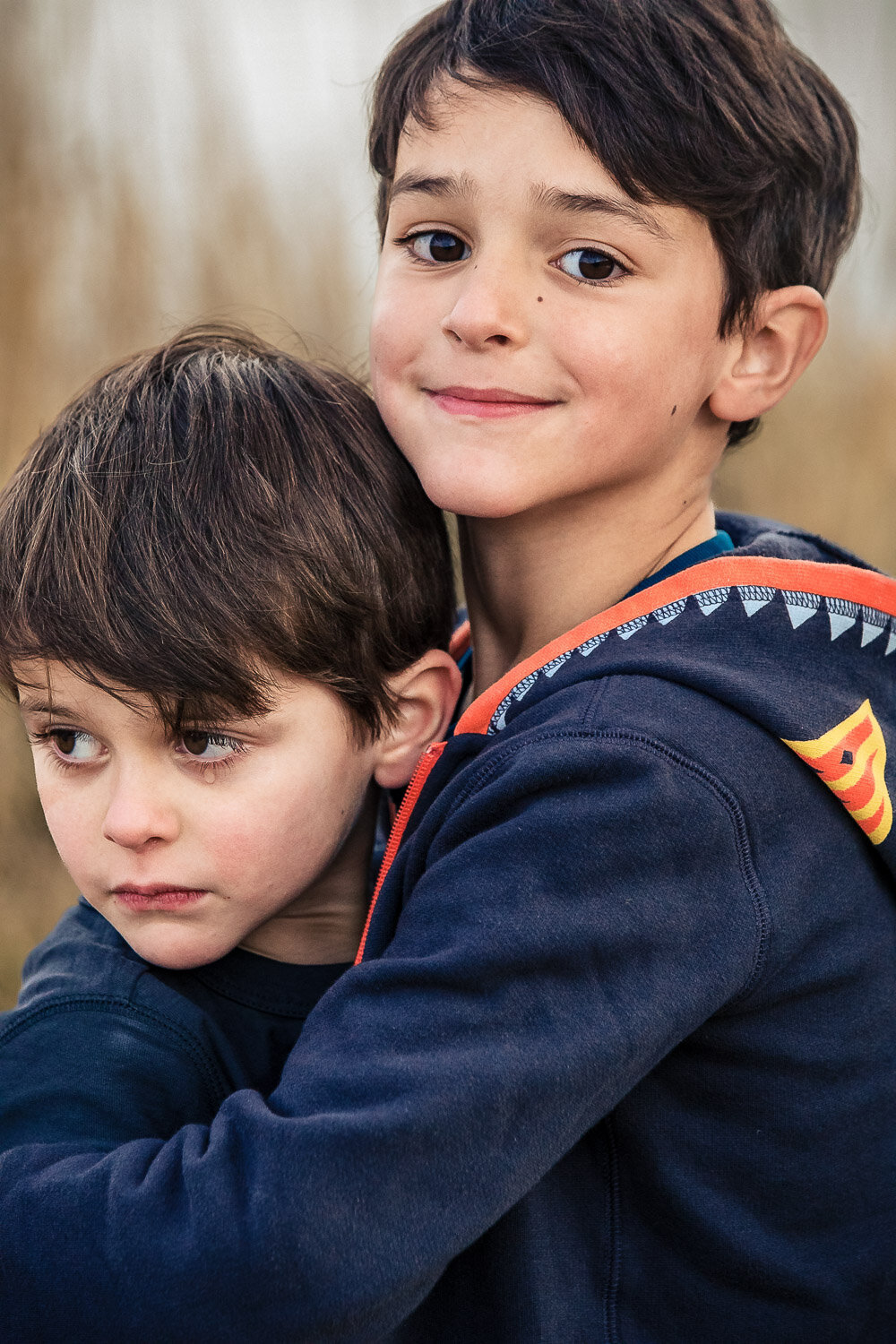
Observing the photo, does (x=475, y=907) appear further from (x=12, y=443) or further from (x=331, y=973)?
(x=12, y=443)

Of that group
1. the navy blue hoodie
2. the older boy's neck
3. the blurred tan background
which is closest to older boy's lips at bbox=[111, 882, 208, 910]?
the navy blue hoodie

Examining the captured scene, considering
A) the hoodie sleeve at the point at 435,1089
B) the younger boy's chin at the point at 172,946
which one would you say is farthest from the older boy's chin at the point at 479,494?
the younger boy's chin at the point at 172,946

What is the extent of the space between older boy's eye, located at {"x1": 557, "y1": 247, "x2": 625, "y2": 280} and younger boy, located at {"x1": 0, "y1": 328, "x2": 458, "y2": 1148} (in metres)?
0.33

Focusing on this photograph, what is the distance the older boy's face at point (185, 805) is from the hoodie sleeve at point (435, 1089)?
30 centimetres

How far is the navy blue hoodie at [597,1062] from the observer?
1108 millimetres

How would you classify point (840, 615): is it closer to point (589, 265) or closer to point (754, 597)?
point (754, 597)

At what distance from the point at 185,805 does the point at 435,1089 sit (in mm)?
487

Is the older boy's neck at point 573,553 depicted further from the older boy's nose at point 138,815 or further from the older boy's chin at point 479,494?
the older boy's nose at point 138,815

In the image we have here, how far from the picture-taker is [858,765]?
4.49 ft

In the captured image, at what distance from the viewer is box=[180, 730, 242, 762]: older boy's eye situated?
1.47 metres

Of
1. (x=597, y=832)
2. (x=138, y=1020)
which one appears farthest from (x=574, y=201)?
(x=138, y=1020)

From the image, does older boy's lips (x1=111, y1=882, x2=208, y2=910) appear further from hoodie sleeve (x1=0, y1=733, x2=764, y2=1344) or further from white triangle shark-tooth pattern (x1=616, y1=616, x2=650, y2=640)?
white triangle shark-tooth pattern (x1=616, y1=616, x2=650, y2=640)

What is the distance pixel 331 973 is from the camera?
1.66 meters

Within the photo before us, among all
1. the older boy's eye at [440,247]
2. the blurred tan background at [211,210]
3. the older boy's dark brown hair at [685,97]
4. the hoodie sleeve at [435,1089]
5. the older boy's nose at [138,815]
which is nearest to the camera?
the hoodie sleeve at [435,1089]
